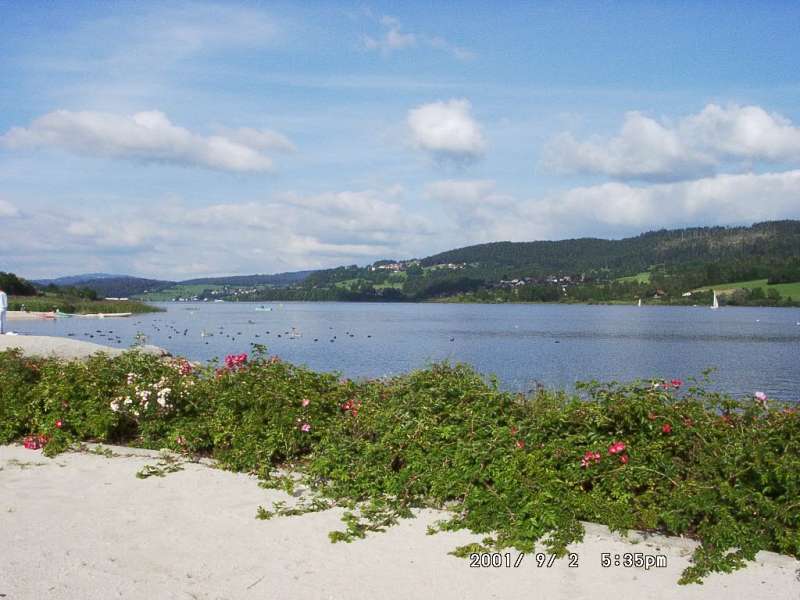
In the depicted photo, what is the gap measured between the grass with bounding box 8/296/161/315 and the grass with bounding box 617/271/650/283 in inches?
4325

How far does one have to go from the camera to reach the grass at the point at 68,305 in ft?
300

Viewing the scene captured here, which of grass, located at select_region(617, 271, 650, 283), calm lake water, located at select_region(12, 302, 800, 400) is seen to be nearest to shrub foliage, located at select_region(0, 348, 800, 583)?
calm lake water, located at select_region(12, 302, 800, 400)

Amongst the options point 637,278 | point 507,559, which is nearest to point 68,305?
point 507,559

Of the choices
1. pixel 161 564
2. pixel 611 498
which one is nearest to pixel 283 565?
pixel 161 564

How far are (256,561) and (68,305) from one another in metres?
102

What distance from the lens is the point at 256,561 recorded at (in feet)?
18.2

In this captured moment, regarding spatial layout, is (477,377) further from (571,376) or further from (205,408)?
(571,376)

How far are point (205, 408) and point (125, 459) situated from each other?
109 cm

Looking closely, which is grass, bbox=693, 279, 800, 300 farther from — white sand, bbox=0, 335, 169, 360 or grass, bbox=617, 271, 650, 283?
white sand, bbox=0, 335, 169, 360

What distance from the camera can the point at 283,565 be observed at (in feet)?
18.0

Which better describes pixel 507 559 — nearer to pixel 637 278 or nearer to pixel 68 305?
pixel 68 305

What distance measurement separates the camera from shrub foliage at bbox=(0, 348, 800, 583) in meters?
5.84

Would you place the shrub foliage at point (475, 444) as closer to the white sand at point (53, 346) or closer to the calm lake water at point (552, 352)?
the white sand at point (53, 346)

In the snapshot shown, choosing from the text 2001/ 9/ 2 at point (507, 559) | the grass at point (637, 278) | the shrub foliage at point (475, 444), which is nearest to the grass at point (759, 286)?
the grass at point (637, 278)
